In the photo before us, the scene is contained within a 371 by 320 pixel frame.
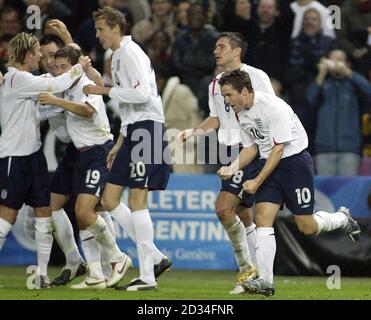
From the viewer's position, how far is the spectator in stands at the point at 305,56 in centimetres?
1531

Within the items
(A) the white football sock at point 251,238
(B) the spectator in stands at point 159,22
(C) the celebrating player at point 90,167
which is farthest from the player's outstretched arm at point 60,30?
(B) the spectator in stands at point 159,22

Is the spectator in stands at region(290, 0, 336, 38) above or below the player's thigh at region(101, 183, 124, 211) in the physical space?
above

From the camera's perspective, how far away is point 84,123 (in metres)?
Answer: 11.6

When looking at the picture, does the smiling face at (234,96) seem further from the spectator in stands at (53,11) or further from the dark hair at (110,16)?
the spectator in stands at (53,11)

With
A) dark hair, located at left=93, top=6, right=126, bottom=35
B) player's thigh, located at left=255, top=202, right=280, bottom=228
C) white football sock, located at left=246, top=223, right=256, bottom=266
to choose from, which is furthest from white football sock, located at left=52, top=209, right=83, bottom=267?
player's thigh, located at left=255, top=202, right=280, bottom=228

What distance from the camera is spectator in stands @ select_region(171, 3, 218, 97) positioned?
51.3 ft

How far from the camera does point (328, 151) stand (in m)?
14.9

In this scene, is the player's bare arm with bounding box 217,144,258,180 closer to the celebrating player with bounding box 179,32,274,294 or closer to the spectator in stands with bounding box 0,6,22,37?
the celebrating player with bounding box 179,32,274,294

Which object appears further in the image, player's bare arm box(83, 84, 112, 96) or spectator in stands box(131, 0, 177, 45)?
spectator in stands box(131, 0, 177, 45)

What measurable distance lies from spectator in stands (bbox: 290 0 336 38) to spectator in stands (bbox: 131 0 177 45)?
1.76 meters

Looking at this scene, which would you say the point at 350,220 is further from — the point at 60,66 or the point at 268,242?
the point at 60,66

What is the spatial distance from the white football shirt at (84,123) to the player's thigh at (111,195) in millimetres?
568

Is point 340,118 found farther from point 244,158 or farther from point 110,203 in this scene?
point 110,203
